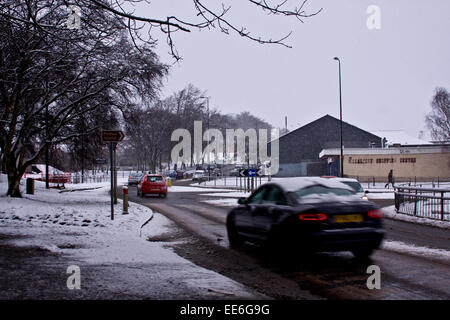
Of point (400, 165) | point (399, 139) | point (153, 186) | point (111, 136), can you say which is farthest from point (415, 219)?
point (399, 139)

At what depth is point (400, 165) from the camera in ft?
172

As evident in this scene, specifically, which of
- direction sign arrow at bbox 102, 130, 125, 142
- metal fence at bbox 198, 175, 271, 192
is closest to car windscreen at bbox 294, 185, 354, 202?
direction sign arrow at bbox 102, 130, 125, 142

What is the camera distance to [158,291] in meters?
5.57

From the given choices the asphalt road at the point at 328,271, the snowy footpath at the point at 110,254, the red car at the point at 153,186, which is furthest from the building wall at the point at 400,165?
the asphalt road at the point at 328,271

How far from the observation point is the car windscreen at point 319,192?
299 inches

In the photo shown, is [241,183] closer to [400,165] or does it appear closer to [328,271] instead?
[400,165]

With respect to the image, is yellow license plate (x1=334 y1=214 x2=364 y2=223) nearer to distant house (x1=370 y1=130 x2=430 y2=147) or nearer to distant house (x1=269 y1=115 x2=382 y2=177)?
distant house (x1=269 y1=115 x2=382 y2=177)

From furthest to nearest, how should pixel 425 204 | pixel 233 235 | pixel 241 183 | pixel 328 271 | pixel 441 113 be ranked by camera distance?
pixel 441 113 < pixel 241 183 < pixel 425 204 < pixel 233 235 < pixel 328 271

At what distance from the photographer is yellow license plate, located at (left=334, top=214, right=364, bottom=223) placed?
23.9 ft

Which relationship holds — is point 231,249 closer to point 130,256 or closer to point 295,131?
point 130,256

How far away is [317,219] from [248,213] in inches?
82.7

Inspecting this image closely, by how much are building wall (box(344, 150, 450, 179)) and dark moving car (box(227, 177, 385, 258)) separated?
46.5m

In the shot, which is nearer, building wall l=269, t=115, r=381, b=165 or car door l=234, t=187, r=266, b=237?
car door l=234, t=187, r=266, b=237

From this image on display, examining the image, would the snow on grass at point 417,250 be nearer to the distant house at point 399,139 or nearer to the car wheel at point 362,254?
the car wheel at point 362,254
